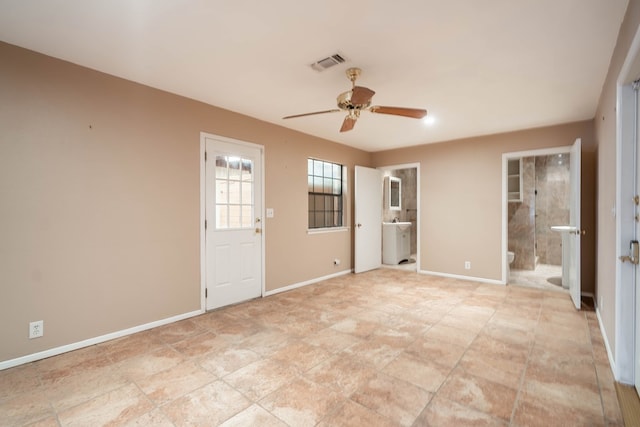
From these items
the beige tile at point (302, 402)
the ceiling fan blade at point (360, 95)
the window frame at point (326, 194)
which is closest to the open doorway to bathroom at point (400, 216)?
the window frame at point (326, 194)

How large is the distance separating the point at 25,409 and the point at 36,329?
0.80m

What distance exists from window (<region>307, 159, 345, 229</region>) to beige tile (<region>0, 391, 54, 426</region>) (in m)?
3.68

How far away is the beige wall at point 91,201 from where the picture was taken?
230 cm

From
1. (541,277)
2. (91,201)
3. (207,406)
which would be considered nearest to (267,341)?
(207,406)

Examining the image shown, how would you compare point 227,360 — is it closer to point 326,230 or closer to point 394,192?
point 326,230

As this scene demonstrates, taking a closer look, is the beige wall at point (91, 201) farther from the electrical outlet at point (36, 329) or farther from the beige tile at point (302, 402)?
the beige tile at point (302, 402)

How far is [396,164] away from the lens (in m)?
5.87

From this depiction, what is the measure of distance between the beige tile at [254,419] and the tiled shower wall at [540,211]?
19.7ft

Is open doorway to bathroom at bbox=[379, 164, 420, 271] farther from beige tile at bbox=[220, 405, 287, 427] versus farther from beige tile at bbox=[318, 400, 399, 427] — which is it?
beige tile at bbox=[220, 405, 287, 427]

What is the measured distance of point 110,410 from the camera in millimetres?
1787

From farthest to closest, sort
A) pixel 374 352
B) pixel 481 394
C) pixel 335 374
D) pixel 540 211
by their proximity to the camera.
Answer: pixel 540 211 < pixel 374 352 < pixel 335 374 < pixel 481 394

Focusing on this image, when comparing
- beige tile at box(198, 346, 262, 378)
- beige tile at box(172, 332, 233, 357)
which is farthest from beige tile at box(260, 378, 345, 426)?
beige tile at box(172, 332, 233, 357)

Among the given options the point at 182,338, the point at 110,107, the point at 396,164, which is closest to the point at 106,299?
the point at 182,338

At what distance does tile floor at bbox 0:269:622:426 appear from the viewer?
174 centimetres
